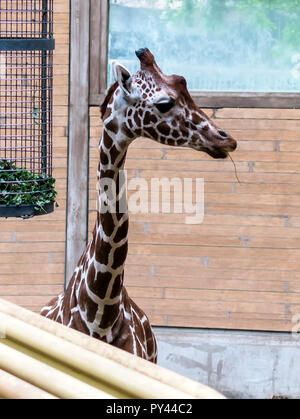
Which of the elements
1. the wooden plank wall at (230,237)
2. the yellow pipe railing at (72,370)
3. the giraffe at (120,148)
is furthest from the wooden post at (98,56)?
the yellow pipe railing at (72,370)

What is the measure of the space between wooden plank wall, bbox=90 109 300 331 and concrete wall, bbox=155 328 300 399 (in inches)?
4.5

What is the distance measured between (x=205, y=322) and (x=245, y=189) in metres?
1.11

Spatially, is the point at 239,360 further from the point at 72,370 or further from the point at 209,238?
the point at 72,370

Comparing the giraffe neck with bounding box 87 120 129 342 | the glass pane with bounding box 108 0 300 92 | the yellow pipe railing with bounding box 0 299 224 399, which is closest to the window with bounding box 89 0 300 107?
the glass pane with bounding box 108 0 300 92

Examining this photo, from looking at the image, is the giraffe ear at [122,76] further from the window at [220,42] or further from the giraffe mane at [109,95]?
the window at [220,42]

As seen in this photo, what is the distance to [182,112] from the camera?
2.86 metres

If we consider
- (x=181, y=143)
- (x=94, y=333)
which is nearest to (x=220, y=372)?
(x=94, y=333)

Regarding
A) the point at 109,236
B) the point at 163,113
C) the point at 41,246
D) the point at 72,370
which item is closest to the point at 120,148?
the point at 163,113

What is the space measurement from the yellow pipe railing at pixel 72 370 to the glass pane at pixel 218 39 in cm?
493

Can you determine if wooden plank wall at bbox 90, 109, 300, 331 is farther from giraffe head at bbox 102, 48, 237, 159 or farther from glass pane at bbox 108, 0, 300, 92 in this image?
giraffe head at bbox 102, 48, 237, 159

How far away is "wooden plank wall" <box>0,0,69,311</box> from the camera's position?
5.60m

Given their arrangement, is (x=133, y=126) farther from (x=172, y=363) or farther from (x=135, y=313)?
(x=172, y=363)

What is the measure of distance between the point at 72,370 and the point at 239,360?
504cm
